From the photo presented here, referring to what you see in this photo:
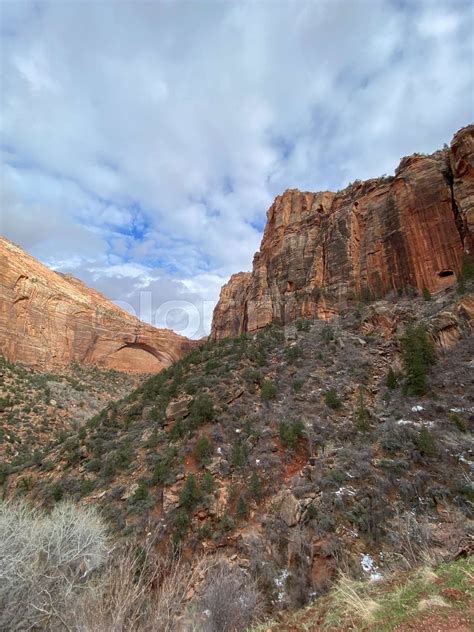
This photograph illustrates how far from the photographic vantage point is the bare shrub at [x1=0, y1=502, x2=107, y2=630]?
508cm

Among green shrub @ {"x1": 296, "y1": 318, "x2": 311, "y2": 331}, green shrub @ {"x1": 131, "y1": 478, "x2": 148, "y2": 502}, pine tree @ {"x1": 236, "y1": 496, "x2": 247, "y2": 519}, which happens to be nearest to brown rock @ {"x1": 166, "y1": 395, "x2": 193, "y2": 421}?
green shrub @ {"x1": 131, "y1": 478, "x2": 148, "y2": 502}

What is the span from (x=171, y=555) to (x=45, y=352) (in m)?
31.7

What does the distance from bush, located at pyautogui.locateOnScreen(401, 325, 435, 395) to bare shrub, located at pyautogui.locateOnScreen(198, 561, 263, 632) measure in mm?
8982

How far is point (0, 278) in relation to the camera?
102 ft

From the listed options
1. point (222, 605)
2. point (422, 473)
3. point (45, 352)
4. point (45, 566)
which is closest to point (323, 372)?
point (422, 473)

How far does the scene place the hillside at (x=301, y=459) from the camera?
23.3 feet

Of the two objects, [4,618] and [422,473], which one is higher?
[422,473]

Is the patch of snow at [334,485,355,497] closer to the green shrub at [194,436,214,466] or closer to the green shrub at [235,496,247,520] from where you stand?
the green shrub at [235,496,247,520]

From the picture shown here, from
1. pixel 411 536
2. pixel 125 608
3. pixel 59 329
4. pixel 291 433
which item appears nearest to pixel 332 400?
pixel 291 433

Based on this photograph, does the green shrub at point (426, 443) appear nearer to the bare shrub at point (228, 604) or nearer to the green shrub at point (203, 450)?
the bare shrub at point (228, 604)

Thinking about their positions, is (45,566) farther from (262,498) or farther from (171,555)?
(262,498)

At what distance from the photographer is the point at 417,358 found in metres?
12.8

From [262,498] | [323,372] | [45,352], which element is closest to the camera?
[262,498]

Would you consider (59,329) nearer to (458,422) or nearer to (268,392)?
(268,392)
